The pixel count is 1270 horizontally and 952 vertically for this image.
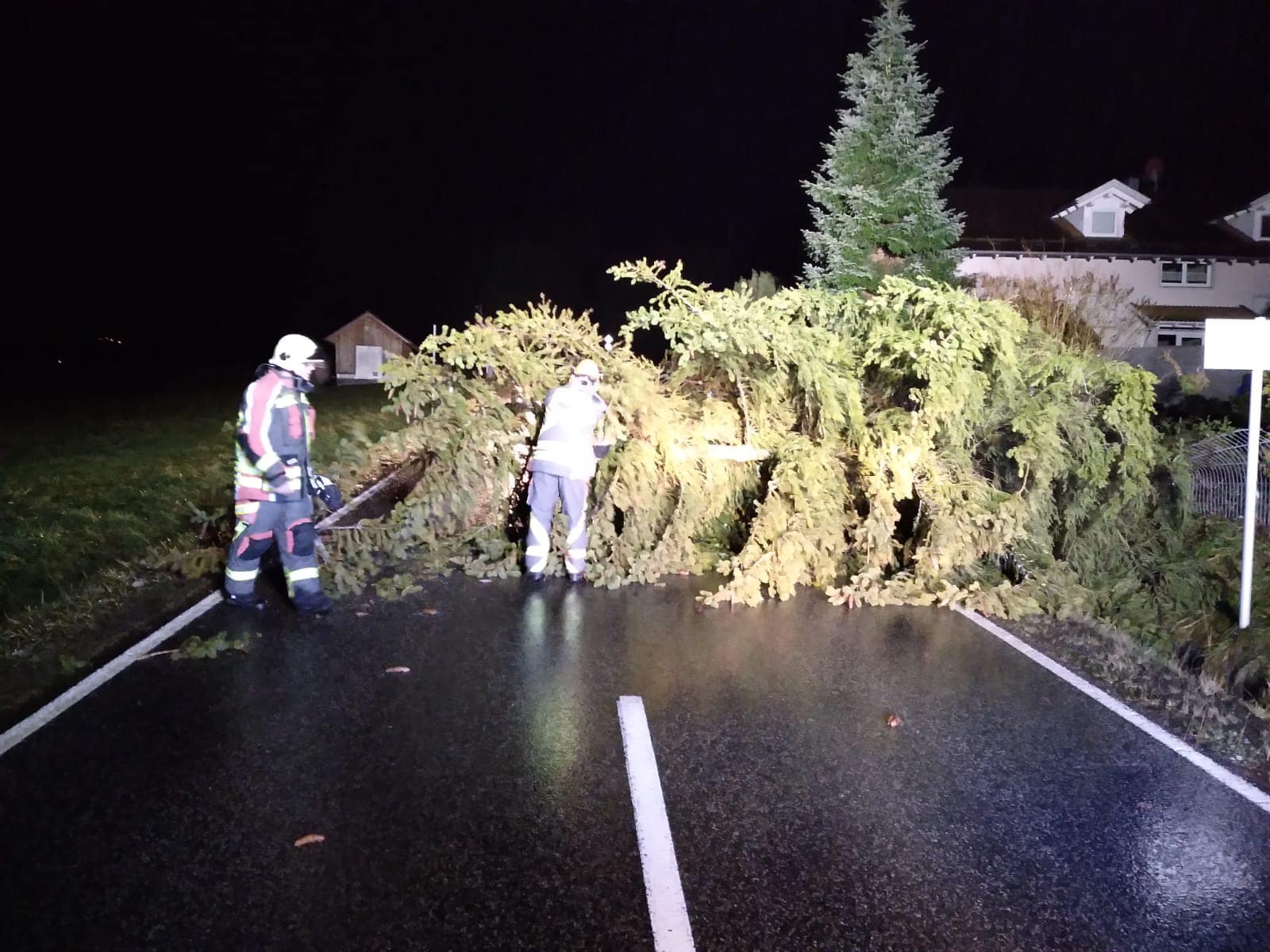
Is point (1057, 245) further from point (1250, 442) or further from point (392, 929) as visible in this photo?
point (392, 929)

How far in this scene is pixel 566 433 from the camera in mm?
8062

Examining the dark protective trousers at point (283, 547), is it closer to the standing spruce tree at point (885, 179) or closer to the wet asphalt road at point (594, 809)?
the wet asphalt road at point (594, 809)

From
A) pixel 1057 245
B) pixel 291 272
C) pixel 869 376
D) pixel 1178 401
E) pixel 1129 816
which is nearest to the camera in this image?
pixel 1129 816

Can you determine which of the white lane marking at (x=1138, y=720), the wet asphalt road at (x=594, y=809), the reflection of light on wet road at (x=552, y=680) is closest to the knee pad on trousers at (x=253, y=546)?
the wet asphalt road at (x=594, y=809)

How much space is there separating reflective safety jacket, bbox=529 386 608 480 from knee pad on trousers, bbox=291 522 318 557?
184 cm

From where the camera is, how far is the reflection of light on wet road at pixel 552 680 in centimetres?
491

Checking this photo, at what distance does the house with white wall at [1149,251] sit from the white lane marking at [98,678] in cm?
3251

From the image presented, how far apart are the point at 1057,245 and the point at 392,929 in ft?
126

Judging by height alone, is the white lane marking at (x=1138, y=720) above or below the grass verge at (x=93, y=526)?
below

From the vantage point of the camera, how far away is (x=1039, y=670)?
641 centimetres

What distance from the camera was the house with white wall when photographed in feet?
119

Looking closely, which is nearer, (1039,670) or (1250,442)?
(1039,670)

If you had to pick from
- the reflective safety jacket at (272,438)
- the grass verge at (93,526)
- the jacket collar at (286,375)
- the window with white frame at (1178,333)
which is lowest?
the grass verge at (93,526)

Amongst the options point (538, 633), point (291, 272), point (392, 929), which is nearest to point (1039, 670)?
point (538, 633)
